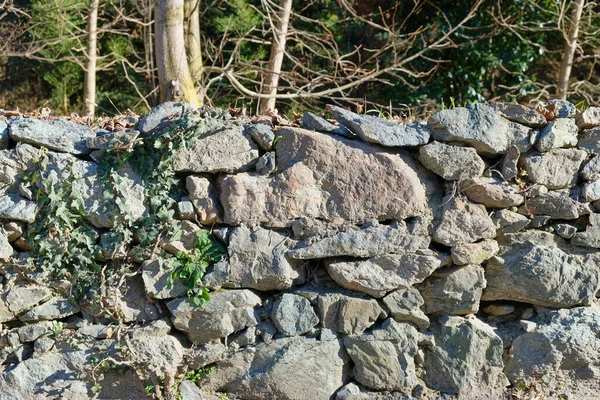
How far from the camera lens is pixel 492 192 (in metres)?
4.10

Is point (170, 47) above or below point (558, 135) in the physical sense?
above

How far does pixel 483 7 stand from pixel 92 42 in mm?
4371

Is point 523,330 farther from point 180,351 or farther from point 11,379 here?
point 11,379

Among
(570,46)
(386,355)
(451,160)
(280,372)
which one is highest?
(570,46)

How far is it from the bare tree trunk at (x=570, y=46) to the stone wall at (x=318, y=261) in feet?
12.4

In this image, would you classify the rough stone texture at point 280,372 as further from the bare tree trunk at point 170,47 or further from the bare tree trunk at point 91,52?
the bare tree trunk at point 91,52

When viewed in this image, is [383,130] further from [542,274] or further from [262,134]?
[542,274]

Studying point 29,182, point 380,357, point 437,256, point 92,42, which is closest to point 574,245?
point 437,256

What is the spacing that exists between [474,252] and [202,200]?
156cm

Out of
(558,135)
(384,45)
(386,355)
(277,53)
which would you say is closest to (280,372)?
(386,355)

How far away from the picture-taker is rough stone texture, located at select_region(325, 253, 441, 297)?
158 inches

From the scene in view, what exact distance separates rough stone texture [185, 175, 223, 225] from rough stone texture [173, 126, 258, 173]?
0.21ft

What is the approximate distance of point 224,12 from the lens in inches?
356

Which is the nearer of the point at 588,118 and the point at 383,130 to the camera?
the point at 383,130
